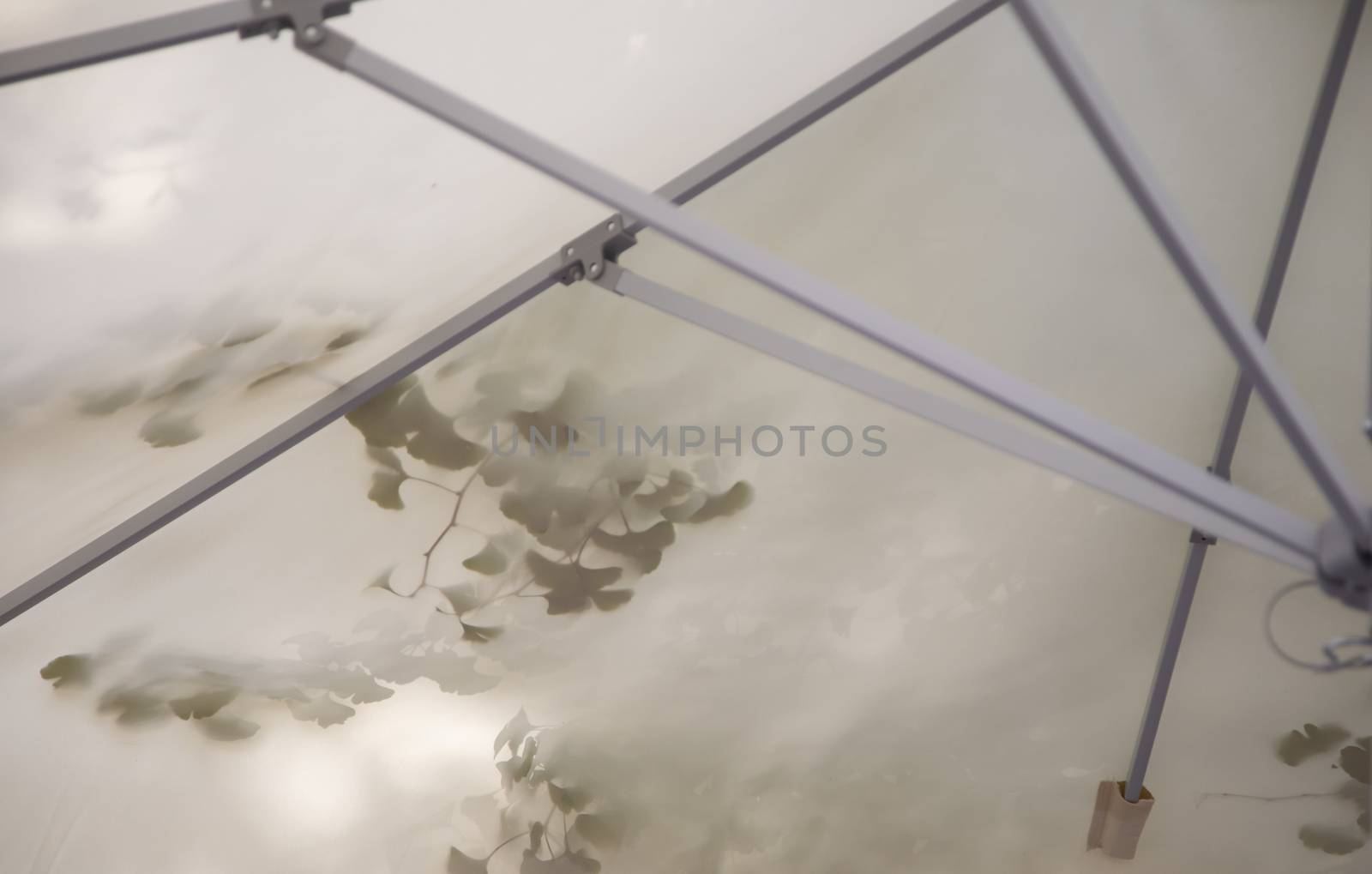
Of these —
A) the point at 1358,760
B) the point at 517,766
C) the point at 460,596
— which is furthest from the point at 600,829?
the point at 1358,760

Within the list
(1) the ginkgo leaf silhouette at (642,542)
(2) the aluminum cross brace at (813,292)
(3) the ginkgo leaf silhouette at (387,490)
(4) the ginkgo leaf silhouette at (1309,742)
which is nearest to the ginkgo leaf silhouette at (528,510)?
(1) the ginkgo leaf silhouette at (642,542)

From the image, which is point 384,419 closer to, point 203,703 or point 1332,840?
point 203,703

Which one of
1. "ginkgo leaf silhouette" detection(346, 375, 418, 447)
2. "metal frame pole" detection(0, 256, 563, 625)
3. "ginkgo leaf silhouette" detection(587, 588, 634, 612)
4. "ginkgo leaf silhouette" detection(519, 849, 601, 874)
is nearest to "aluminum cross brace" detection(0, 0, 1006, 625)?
"metal frame pole" detection(0, 256, 563, 625)

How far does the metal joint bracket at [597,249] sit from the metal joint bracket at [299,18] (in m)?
0.65

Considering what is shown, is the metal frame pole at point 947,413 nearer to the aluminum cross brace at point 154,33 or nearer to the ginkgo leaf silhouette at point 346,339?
the ginkgo leaf silhouette at point 346,339

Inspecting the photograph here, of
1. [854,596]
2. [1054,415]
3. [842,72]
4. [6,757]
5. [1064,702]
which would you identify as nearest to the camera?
[1054,415]

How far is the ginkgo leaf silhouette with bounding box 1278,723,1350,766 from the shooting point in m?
3.17

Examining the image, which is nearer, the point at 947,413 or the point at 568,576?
the point at 947,413

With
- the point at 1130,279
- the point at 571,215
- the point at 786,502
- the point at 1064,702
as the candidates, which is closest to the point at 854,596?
the point at 786,502

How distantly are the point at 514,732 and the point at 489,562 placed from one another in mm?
470

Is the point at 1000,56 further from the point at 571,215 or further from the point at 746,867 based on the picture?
the point at 746,867

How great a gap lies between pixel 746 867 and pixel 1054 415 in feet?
6.39

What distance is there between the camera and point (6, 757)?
2520 millimetres

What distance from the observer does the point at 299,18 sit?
1671 millimetres
